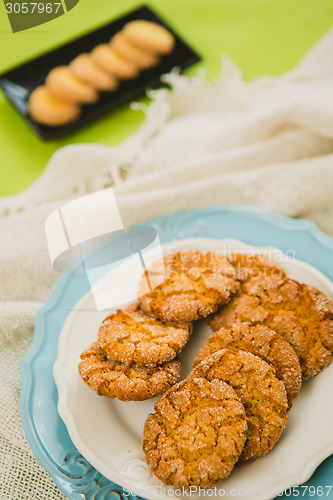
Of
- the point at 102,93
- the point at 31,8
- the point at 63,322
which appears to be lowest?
the point at 63,322

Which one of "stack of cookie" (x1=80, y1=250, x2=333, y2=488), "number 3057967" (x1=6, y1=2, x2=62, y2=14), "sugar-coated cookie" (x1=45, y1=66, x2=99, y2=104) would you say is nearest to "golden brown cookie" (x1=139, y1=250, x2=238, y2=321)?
"stack of cookie" (x1=80, y1=250, x2=333, y2=488)

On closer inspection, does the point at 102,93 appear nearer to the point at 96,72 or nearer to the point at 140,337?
the point at 96,72

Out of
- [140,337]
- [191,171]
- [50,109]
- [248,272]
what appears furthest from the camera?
[50,109]

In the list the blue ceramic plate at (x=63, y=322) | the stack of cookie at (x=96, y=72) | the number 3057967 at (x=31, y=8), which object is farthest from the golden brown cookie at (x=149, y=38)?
the number 3057967 at (x=31, y=8)

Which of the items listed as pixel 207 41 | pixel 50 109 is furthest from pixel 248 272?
pixel 207 41

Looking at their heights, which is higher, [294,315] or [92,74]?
[92,74]

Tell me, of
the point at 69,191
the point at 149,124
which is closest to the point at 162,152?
the point at 149,124

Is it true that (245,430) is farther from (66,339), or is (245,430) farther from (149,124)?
(149,124)
